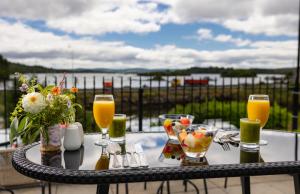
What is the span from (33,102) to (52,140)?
0.87 feet

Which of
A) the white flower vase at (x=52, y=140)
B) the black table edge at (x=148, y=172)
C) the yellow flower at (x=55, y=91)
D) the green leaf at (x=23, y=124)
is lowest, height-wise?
the black table edge at (x=148, y=172)

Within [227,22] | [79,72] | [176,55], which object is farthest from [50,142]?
[227,22]

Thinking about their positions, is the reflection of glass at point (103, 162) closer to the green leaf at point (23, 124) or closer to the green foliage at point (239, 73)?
the green leaf at point (23, 124)

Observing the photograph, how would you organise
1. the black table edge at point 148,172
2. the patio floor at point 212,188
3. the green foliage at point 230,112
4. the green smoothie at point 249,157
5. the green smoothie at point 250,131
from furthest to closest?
the green foliage at point 230,112
the patio floor at point 212,188
the green smoothie at point 250,131
the green smoothie at point 249,157
the black table edge at point 148,172

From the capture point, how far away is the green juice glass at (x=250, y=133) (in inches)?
67.3

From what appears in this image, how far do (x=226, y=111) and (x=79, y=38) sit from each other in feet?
10.1

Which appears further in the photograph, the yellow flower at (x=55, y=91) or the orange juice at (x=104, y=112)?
the orange juice at (x=104, y=112)

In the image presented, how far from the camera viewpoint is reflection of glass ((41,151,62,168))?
1.54 m

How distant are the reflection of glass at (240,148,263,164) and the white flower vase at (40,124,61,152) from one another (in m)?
0.94

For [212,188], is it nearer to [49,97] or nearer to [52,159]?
[52,159]

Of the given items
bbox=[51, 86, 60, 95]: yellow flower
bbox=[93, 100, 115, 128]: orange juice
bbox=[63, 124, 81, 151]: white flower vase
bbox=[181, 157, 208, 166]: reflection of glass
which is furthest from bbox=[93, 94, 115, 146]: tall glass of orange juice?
bbox=[181, 157, 208, 166]: reflection of glass

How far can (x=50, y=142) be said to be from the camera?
1710 millimetres

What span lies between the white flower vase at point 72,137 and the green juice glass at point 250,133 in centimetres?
89

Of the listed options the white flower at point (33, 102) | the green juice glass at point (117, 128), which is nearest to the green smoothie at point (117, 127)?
the green juice glass at point (117, 128)
